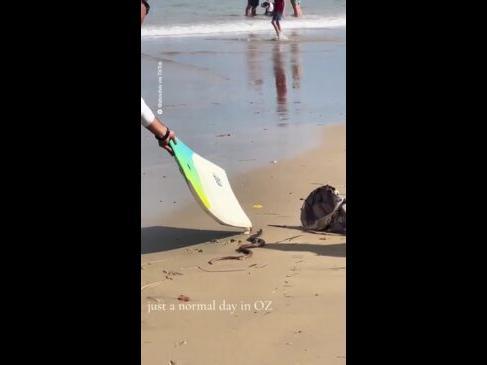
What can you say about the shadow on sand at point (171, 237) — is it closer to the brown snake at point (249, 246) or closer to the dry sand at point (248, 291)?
the dry sand at point (248, 291)

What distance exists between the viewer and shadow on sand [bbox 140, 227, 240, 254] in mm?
3482

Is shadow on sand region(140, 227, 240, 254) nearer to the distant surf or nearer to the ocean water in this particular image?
the ocean water

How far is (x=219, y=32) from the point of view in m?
6.74

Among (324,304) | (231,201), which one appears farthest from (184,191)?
(324,304)

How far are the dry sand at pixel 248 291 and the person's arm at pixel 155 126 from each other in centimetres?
41

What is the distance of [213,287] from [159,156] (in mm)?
1517

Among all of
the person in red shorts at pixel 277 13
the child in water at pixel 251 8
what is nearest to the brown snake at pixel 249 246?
the person in red shorts at pixel 277 13

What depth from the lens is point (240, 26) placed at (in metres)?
6.21

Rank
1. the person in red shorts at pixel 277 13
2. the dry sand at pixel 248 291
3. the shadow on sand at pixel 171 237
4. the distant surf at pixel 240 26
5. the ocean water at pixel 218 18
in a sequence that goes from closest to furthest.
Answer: the dry sand at pixel 248 291 → the shadow on sand at pixel 171 237 → the person in red shorts at pixel 277 13 → the ocean water at pixel 218 18 → the distant surf at pixel 240 26

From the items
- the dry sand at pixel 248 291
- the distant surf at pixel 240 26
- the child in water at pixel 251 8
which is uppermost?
the child in water at pixel 251 8

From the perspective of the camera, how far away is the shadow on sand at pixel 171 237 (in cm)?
348

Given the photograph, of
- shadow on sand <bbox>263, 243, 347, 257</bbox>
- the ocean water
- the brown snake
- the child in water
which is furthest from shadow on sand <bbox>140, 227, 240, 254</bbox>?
the child in water

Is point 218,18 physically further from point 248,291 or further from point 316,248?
point 248,291
